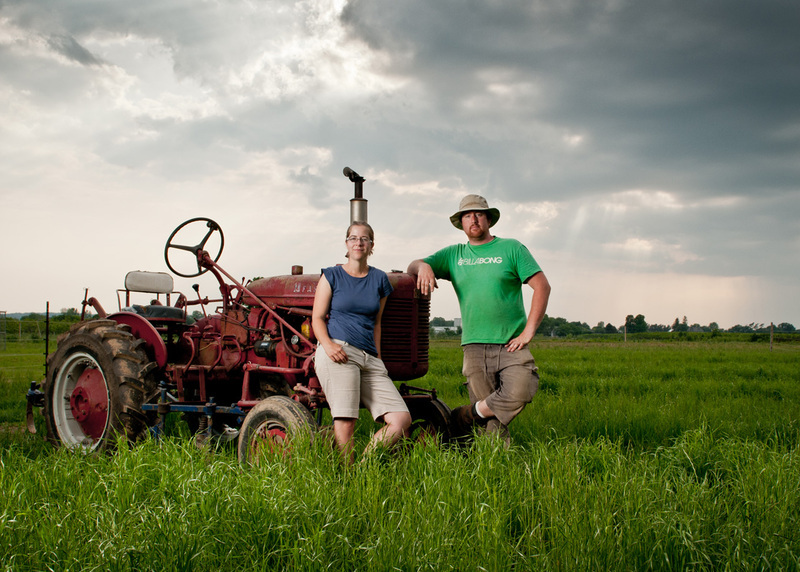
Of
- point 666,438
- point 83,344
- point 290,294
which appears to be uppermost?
point 290,294

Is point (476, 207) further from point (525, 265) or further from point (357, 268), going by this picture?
point (357, 268)

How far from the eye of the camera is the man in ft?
14.7

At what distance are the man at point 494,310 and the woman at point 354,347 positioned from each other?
0.52 meters

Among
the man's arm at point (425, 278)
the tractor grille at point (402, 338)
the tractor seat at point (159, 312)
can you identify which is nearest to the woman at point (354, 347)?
the man's arm at point (425, 278)

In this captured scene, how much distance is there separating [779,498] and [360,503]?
237cm

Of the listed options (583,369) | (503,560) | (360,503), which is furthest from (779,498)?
(583,369)

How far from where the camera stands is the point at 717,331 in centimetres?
5288

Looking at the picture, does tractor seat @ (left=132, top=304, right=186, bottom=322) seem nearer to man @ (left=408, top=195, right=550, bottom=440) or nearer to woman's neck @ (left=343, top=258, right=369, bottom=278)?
woman's neck @ (left=343, top=258, right=369, bottom=278)

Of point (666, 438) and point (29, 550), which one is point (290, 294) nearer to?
point (29, 550)

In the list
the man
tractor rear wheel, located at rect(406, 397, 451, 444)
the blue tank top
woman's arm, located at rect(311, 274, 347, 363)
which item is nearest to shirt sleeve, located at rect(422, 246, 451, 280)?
the man

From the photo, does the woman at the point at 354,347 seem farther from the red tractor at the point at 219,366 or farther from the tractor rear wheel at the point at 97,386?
the tractor rear wheel at the point at 97,386

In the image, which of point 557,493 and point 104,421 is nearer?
point 557,493

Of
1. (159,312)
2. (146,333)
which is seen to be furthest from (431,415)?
(159,312)

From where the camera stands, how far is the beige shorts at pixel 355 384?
406 cm
